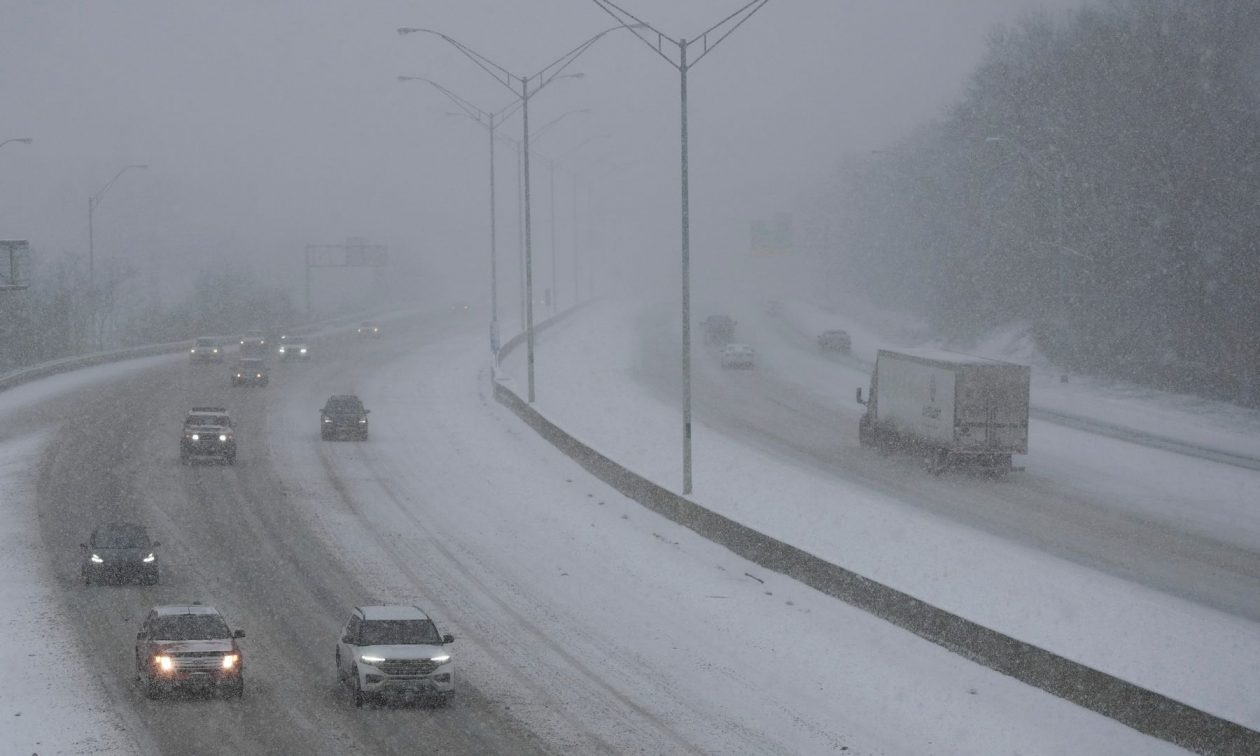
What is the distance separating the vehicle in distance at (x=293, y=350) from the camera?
75438 millimetres

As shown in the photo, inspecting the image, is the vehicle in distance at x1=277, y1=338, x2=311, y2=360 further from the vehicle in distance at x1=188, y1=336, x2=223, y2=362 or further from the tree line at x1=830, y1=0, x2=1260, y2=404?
the tree line at x1=830, y1=0, x2=1260, y2=404

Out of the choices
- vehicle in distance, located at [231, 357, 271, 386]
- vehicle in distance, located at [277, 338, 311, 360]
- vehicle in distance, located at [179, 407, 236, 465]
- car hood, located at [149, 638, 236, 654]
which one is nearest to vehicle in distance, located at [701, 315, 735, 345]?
vehicle in distance, located at [277, 338, 311, 360]

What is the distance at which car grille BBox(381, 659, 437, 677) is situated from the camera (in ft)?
61.4

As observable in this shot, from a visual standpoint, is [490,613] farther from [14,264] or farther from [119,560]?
[14,264]

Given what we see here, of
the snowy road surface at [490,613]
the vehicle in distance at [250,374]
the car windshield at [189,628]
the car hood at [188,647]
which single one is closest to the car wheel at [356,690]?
the snowy road surface at [490,613]

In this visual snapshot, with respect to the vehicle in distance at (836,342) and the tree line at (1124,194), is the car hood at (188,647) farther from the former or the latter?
the vehicle in distance at (836,342)

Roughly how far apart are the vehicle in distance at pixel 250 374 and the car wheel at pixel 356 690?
140ft

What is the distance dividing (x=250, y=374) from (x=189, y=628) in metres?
42.1

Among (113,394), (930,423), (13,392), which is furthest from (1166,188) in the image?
(13,392)

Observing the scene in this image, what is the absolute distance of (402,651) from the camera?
62.2 ft

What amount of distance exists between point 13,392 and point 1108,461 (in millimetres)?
42357

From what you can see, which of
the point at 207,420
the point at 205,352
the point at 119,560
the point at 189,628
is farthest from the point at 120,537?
the point at 205,352

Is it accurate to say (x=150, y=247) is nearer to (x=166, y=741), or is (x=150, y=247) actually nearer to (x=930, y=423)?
(x=930, y=423)

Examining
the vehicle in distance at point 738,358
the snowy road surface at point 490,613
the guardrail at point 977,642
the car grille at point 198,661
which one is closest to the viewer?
the guardrail at point 977,642
